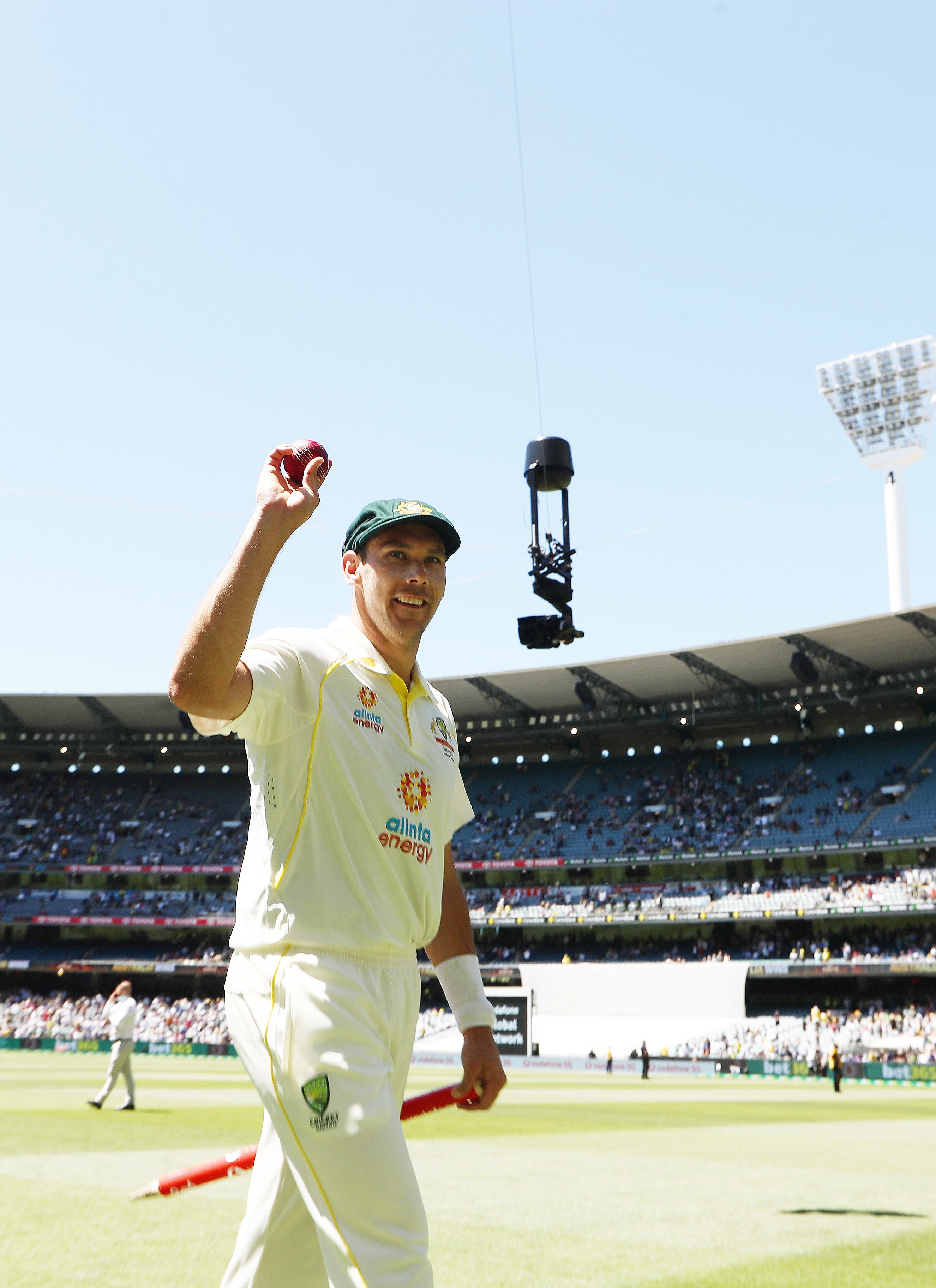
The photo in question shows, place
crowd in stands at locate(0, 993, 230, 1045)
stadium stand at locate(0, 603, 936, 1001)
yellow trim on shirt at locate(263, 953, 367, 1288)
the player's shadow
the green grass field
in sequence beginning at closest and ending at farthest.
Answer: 1. yellow trim on shirt at locate(263, 953, 367, 1288)
2. the green grass field
3. the player's shadow
4. crowd in stands at locate(0, 993, 230, 1045)
5. stadium stand at locate(0, 603, 936, 1001)

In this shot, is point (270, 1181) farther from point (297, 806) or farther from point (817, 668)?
point (817, 668)

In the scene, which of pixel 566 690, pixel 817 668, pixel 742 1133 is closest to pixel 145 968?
pixel 566 690

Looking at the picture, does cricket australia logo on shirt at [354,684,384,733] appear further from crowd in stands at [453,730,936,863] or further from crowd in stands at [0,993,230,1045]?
crowd in stands at [453,730,936,863]

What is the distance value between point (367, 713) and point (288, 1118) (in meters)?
0.98

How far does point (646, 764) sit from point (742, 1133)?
40280 millimetres

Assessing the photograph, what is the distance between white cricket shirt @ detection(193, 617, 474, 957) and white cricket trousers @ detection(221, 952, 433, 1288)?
0.08 metres

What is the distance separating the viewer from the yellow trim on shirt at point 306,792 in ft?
8.41

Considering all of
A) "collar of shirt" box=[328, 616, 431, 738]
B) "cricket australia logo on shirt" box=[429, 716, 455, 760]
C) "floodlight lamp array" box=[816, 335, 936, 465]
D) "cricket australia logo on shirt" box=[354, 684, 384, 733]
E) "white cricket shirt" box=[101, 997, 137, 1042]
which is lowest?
"white cricket shirt" box=[101, 997, 137, 1042]

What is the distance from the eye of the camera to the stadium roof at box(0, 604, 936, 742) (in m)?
41.7

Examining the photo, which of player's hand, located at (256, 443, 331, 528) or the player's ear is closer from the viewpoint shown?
player's hand, located at (256, 443, 331, 528)

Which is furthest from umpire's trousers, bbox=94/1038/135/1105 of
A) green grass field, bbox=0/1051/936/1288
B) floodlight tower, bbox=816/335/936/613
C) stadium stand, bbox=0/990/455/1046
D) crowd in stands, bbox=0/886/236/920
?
floodlight tower, bbox=816/335/936/613

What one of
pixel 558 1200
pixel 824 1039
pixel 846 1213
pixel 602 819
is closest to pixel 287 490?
pixel 558 1200

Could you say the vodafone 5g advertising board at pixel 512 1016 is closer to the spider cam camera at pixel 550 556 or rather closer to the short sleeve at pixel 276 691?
the spider cam camera at pixel 550 556

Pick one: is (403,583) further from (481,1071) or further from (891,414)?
(891,414)
